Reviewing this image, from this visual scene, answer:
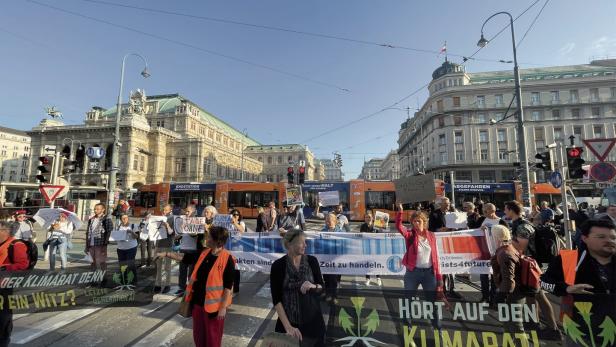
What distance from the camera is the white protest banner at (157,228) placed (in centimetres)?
755

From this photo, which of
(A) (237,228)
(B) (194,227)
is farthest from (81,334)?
(A) (237,228)

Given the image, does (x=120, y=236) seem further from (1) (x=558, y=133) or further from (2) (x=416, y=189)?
(1) (x=558, y=133)

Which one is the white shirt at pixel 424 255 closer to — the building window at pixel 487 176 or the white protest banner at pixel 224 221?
the white protest banner at pixel 224 221

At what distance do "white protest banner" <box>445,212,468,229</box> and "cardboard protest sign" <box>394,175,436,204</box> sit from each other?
1296 mm

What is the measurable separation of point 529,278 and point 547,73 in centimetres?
7249

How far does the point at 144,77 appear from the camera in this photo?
19.9 m

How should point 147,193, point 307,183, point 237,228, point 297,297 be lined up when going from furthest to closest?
point 147,193 < point 307,183 < point 237,228 < point 297,297

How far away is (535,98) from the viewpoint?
169 ft

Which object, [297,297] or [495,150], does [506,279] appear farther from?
[495,150]

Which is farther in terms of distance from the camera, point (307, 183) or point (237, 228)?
point (307, 183)

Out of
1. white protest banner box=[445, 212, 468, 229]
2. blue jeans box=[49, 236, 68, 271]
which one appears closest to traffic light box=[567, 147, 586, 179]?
white protest banner box=[445, 212, 468, 229]

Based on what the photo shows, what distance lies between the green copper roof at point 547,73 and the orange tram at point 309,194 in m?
41.3

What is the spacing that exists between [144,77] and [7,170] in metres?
126

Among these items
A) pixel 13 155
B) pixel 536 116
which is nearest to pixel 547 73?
pixel 536 116
